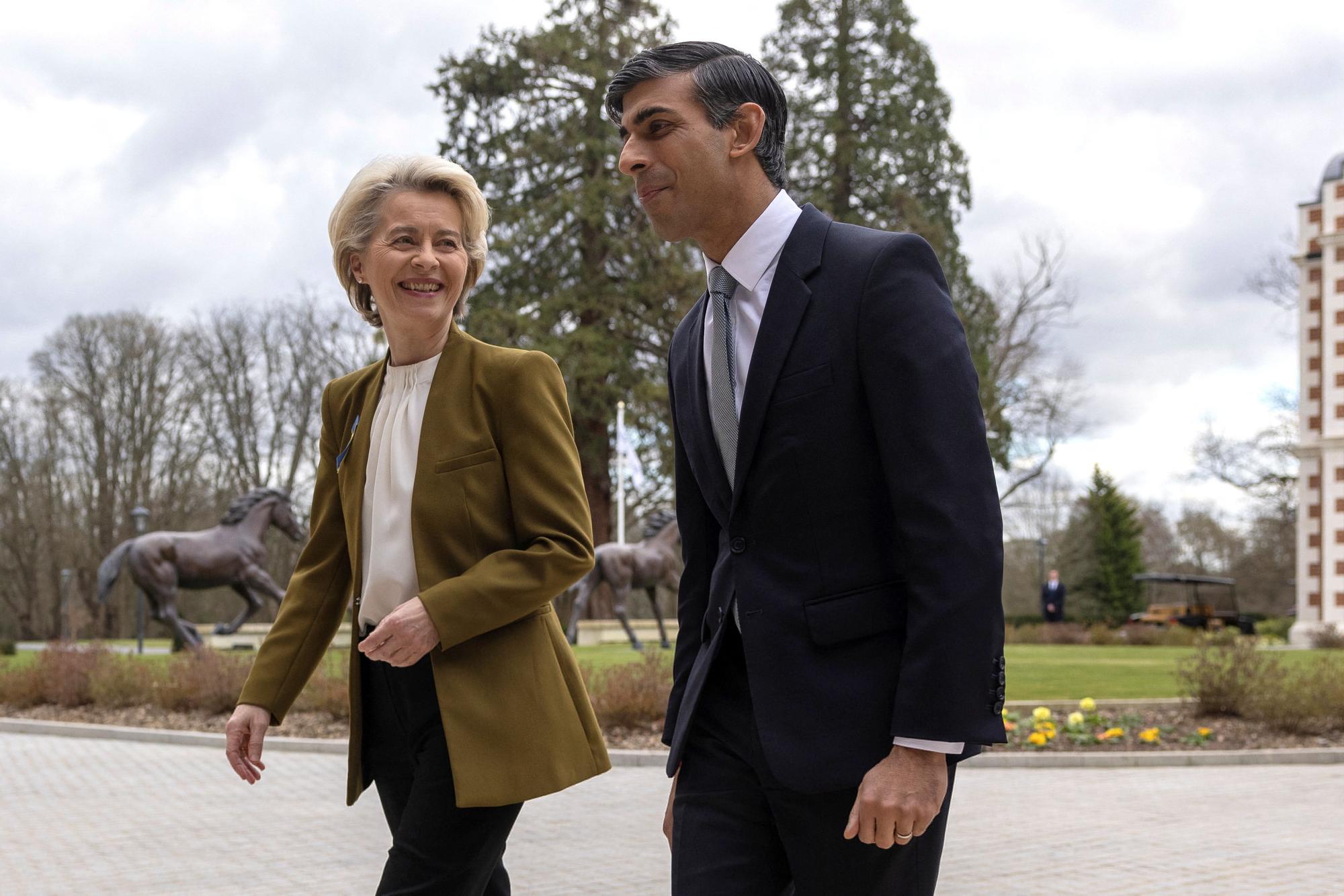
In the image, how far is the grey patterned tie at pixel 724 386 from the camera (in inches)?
102

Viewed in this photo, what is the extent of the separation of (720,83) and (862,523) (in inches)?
33.1

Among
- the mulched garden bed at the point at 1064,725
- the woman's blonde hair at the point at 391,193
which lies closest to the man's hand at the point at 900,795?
the woman's blonde hair at the point at 391,193

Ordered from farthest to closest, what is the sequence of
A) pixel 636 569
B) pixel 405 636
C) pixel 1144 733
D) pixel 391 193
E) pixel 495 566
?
1. pixel 636 569
2. pixel 1144 733
3. pixel 391 193
4. pixel 495 566
5. pixel 405 636

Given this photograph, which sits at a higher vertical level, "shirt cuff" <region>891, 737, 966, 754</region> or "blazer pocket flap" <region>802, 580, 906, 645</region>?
"blazer pocket flap" <region>802, 580, 906, 645</region>

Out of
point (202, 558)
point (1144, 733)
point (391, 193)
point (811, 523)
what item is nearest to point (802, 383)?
point (811, 523)

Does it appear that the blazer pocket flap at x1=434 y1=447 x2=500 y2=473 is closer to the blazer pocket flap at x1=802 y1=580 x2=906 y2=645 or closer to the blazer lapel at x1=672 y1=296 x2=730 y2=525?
the blazer lapel at x1=672 y1=296 x2=730 y2=525

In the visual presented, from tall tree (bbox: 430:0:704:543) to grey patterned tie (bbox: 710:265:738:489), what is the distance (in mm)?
30956

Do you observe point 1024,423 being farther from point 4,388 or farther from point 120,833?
point 120,833

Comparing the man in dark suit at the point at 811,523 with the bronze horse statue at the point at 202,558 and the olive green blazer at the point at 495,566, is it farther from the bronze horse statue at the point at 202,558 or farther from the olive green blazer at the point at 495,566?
the bronze horse statue at the point at 202,558

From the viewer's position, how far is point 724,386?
2.60 m

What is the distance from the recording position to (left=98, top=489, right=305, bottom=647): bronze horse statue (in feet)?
75.1

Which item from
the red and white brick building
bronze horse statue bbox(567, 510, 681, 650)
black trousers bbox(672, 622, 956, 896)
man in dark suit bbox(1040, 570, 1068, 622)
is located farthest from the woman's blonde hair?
man in dark suit bbox(1040, 570, 1068, 622)

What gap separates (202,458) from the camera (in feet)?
161

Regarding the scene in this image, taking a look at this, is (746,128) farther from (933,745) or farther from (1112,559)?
(1112,559)
